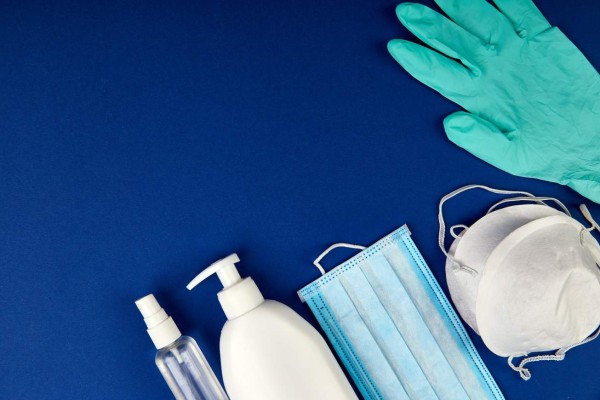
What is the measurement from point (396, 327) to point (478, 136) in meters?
0.39

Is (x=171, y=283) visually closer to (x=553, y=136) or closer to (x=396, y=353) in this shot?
(x=396, y=353)

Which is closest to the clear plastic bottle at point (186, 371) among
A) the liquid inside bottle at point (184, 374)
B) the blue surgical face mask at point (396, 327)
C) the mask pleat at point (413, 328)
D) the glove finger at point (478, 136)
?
the liquid inside bottle at point (184, 374)

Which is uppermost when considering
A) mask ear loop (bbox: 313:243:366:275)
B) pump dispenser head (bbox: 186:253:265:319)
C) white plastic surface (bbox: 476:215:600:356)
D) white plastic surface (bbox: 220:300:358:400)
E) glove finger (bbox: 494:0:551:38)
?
Result: glove finger (bbox: 494:0:551:38)

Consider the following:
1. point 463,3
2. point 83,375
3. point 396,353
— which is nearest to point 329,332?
point 396,353

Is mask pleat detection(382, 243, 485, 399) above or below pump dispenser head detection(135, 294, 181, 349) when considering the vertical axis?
below

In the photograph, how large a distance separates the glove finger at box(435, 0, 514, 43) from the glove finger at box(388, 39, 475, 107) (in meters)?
0.09

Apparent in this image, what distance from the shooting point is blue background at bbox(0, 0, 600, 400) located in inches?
34.4

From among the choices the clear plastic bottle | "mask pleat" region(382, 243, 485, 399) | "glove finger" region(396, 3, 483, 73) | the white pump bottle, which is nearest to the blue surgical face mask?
"mask pleat" region(382, 243, 485, 399)

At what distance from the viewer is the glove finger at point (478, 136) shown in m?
0.90

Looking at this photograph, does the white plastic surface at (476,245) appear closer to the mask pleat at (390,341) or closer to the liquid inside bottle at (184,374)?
the mask pleat at (390,341)

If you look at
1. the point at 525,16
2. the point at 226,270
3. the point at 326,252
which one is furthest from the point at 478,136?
the point at 226,270

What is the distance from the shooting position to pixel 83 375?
87cm

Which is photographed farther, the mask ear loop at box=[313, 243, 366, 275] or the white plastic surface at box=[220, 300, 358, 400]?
the mask ear loop at box=[313, 243, 366, 275]

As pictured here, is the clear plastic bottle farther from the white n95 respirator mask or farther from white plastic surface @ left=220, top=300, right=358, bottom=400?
the white n95 respirator mask
